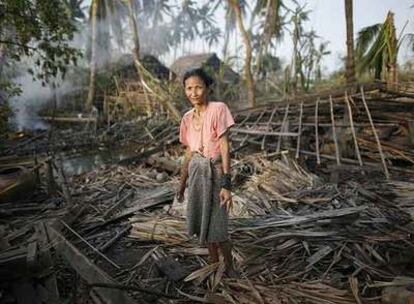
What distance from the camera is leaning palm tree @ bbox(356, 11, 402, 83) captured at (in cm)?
884

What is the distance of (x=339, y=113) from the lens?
7973 millimetres

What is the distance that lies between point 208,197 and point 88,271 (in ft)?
3.47

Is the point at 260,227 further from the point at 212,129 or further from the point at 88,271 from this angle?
the point at 88,271

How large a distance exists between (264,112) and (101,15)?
20107mm

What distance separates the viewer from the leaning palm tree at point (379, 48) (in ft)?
29.0

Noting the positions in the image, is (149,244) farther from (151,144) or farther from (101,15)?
(101,15)

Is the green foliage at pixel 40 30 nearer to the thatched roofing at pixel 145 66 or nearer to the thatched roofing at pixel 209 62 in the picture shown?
the thatched roofing at pixel 145 66

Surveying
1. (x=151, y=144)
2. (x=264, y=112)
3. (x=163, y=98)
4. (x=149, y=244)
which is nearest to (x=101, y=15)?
(x=163, y=98)

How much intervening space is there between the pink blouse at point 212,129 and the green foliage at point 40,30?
2.96 m

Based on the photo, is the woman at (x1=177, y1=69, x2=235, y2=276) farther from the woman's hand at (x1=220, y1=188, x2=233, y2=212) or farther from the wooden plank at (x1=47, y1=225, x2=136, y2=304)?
the wooden plank at (x1=47, y1=225, x2=136, y2=304)

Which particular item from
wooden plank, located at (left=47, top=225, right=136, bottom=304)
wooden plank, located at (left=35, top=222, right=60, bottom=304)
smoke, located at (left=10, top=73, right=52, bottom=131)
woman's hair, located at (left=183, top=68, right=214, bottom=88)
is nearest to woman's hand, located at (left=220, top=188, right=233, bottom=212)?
woman's hair, located at (left=183, top=68, right=214, bottom=88)

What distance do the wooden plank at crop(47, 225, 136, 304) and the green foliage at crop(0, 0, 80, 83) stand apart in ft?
8.74

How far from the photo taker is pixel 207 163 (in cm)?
302

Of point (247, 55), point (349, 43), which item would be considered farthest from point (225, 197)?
point (247, 55)
